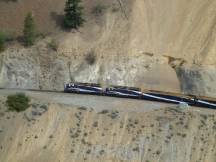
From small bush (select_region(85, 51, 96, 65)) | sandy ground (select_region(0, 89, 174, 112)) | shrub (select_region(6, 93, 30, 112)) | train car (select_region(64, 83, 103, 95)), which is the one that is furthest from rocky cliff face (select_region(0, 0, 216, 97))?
shrub (select_region(6, 93, 30, 112))

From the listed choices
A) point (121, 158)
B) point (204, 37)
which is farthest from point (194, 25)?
point (121, 158)

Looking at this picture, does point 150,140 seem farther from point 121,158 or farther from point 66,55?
point 66,55

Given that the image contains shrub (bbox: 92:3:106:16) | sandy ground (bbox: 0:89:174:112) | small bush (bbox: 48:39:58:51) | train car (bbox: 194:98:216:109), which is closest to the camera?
sandy ground (bbox: 0:89:174:112)

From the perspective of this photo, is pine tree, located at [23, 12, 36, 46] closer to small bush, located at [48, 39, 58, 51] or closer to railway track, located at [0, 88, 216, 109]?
small bush, located at [48, 39, 58, 51]

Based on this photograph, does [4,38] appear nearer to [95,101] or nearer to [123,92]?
[95,101]

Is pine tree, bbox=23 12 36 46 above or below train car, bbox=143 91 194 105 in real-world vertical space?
above

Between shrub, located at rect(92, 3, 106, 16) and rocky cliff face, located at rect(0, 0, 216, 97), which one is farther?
shrub, located at rect(92, 3, 106, 16)

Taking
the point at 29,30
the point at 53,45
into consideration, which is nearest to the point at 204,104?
the point at 53,45

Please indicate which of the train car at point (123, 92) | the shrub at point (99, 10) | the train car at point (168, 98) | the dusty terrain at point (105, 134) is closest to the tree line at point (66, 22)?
the shrub at point (99, 10)
